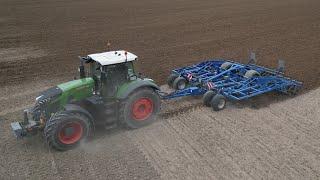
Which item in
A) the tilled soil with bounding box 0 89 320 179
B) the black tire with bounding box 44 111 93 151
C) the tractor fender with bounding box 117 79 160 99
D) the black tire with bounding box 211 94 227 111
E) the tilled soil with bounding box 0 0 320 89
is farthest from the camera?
the tilled soil with bounding box 0 0 320 89

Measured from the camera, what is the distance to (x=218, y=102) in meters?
10.3

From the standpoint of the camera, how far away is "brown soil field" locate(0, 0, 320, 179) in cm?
800

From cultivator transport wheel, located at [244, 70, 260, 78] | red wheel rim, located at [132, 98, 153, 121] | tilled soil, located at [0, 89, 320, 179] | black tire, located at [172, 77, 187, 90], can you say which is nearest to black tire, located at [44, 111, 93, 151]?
tilled soil, located at [0, 89, 320, 179]

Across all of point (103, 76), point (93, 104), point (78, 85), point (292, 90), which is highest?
point (103, 76)

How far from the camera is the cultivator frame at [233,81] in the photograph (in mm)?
10750

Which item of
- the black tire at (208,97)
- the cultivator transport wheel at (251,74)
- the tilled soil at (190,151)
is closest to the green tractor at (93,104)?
the tilled soil at (190,151)

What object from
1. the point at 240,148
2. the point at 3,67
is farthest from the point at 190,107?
the point at 3,67

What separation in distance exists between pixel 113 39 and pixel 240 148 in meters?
11.2

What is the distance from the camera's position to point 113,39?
60.1 feet

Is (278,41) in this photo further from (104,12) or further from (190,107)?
(104,12)

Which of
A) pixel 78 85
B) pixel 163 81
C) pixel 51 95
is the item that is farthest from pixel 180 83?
pixel 51 95

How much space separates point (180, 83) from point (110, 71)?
3.41 m

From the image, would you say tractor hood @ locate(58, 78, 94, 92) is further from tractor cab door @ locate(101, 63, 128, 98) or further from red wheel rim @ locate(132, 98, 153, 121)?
red wheel rim @ locate(132, 98, 153, 121)

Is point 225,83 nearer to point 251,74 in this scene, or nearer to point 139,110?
point 251,74
